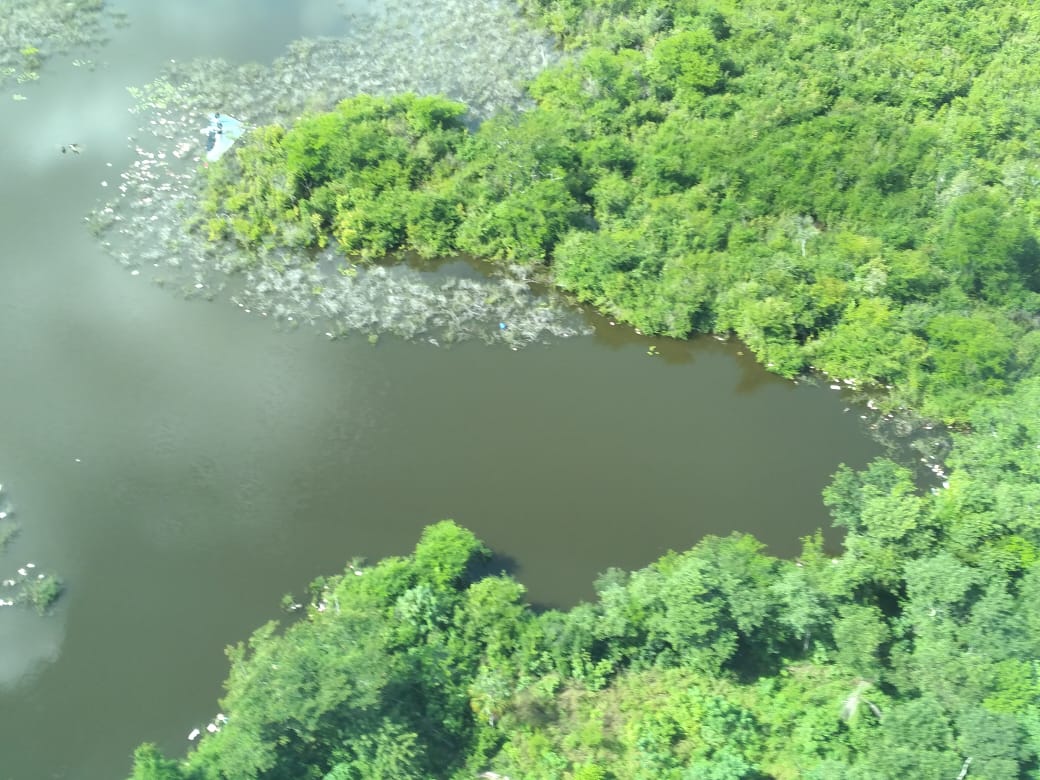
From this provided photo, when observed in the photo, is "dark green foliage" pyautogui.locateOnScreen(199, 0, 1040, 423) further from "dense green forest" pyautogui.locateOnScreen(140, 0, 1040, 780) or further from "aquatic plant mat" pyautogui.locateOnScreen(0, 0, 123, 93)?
"aquatic plant mat" pyautogui.locateOnScreen(0, 0, 123, 93)

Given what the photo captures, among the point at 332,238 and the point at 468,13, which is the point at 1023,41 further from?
the point at 332,238

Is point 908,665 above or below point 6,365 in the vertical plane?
below

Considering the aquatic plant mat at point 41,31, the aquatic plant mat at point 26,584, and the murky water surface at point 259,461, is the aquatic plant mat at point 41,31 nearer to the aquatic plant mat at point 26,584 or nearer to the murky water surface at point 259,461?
the murky water surface at point 259,461

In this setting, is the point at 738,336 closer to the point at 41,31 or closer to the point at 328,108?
the point at 328,108

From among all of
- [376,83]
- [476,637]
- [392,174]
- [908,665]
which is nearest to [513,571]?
[476,637]

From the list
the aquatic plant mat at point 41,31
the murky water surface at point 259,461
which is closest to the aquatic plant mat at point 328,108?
the murky water surface at point 259,461

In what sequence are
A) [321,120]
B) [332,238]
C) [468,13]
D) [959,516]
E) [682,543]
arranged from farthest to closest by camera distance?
[468,13] → [321,120] → [332,238] → [682,543] → [959,516]

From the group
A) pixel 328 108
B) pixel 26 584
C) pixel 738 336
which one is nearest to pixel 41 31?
pixel 328 108
